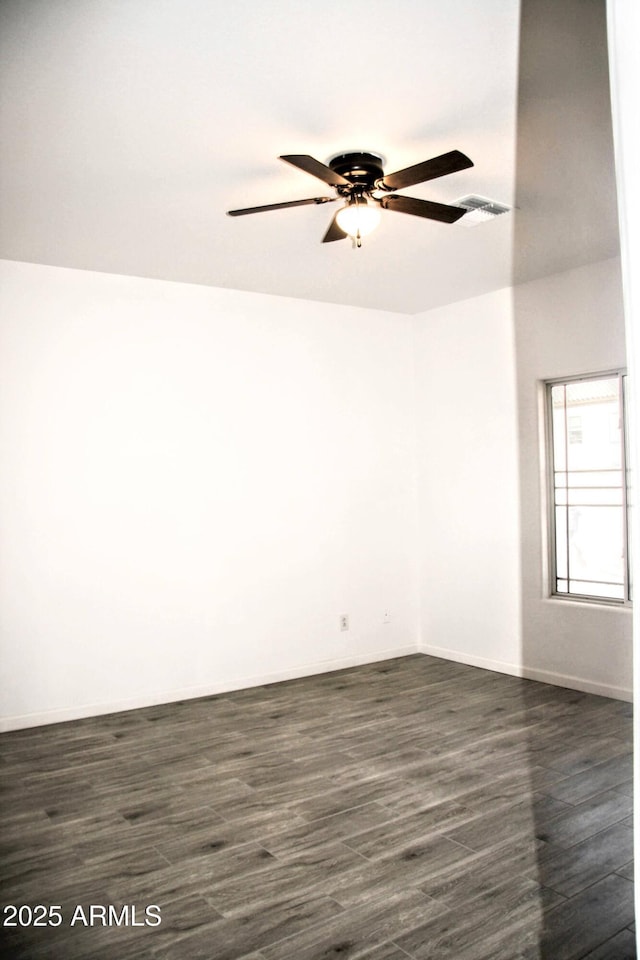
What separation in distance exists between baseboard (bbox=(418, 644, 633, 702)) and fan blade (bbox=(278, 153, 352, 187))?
3131mm

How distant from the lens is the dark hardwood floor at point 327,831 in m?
2.15

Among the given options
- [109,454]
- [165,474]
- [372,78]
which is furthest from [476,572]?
[372,78]

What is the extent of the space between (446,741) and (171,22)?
10.6 feet

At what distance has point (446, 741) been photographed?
12.3 feet

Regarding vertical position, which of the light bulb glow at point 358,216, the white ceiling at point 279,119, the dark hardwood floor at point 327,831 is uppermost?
the white ceiling at point 279,119

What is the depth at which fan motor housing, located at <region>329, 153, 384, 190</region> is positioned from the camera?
284 cm

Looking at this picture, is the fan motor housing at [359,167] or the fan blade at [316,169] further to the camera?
the fan motor housing at [359,167]

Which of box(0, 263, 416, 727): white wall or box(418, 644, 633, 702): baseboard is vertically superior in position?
box(0, 263, 416, 727): white wall

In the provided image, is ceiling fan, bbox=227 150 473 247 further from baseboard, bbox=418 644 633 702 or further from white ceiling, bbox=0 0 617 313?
baseboard, bbox=418 644 633 702

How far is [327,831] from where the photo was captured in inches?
110

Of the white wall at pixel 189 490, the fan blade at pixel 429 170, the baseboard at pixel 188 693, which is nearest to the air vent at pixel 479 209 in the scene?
the fan blade at pixel 429 170

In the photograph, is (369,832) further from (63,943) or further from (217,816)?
(63,943)

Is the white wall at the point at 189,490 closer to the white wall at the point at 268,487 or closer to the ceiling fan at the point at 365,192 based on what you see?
the white wall at the point at 268,487

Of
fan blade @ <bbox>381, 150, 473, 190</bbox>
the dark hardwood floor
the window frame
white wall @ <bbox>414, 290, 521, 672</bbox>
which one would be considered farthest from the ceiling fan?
the dark hardwood floor
